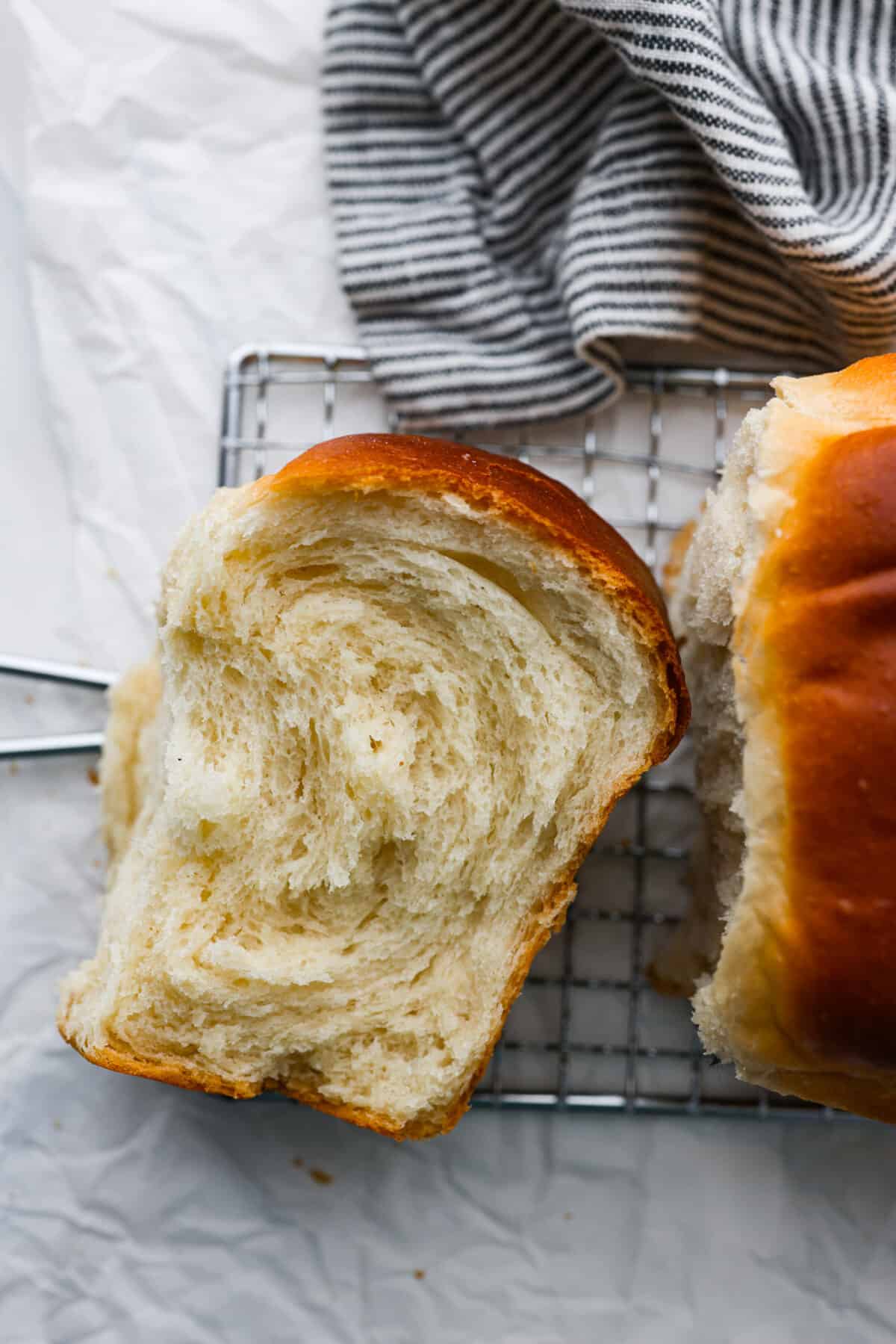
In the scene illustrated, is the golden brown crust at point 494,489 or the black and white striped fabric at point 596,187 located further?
the black and white striped fabric at point 596,187

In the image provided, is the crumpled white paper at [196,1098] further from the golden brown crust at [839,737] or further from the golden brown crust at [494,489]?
the golden brown crust at [839,737]

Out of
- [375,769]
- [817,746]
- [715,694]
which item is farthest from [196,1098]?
[817,746]

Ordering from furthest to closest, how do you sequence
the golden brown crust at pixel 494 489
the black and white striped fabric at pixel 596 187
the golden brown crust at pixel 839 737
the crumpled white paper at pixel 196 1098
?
the crumpled white paper at pixel 196 1098 < the black and white striped fabric at pixel 596 187 < the golden brown crust at pixel 494 489 < the golden brown crust at pixel 839 737

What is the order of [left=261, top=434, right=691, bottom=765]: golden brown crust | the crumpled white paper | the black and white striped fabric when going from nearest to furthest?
[left=261, top=434, right=691, bottom=765]: golden brown crust → the black and white striped fabric → the crumpled white paper

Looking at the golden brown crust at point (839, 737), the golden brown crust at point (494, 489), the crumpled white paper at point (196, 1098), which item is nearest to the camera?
the golden brown crust at point (839, 737)

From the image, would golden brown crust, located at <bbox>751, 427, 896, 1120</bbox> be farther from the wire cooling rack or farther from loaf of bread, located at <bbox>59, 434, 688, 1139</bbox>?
the wire cooling rack

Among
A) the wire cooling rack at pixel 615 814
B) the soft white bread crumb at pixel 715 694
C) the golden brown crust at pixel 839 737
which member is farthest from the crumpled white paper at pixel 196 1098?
the golden brown crust at pixel 839 737

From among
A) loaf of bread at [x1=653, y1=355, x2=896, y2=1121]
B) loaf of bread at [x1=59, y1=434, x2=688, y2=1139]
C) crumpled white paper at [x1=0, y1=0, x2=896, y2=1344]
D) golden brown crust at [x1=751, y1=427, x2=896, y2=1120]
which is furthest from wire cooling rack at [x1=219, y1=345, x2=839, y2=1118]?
golden brown crust at [x1=751, y1=427, x2=896, y2=1120]
